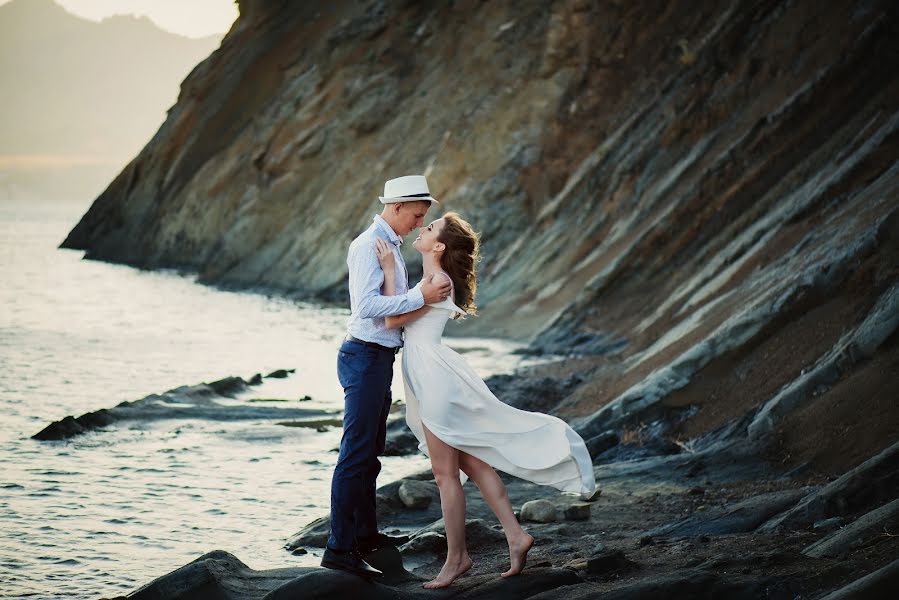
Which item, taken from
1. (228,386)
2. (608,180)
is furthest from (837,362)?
(608,180)

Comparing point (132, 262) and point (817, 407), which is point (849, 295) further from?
point (132, 262)

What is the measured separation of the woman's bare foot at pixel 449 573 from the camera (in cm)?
641

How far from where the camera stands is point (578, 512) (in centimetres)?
895

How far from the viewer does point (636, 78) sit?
30.4m

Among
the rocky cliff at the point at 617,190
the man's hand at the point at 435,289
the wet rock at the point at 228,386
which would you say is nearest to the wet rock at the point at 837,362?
the rocky cliff at the point at 617,190

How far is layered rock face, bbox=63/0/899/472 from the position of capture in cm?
1112

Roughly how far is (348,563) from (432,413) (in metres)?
0.95

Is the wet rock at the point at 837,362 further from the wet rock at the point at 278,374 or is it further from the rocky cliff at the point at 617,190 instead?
the wet rock at the point at 278,374

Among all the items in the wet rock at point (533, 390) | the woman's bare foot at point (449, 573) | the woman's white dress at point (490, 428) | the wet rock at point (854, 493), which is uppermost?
the wet rock at point (533, 390)

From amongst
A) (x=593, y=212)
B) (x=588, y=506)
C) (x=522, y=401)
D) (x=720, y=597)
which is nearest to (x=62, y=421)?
(x=522, y=401)

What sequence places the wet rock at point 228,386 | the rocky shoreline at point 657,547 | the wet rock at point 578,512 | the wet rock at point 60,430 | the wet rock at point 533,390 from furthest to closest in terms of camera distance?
the wet rock at point 228,386
the wet rock at point 533,390
the wet rock at point 60,430
the wet rock at point 578,512
the rocky shoreline at point 657,547

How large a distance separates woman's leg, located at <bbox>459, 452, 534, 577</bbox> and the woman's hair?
2.86ft

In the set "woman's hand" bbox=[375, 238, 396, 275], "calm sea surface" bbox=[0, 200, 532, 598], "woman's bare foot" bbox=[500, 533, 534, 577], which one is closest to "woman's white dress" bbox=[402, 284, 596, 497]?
"woman's bare foot" bbox=[500, 533, 534, 577]

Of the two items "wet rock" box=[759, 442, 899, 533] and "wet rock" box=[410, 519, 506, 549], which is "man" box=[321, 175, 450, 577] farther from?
"wet rock" box=[759, 442, 899, 533]
